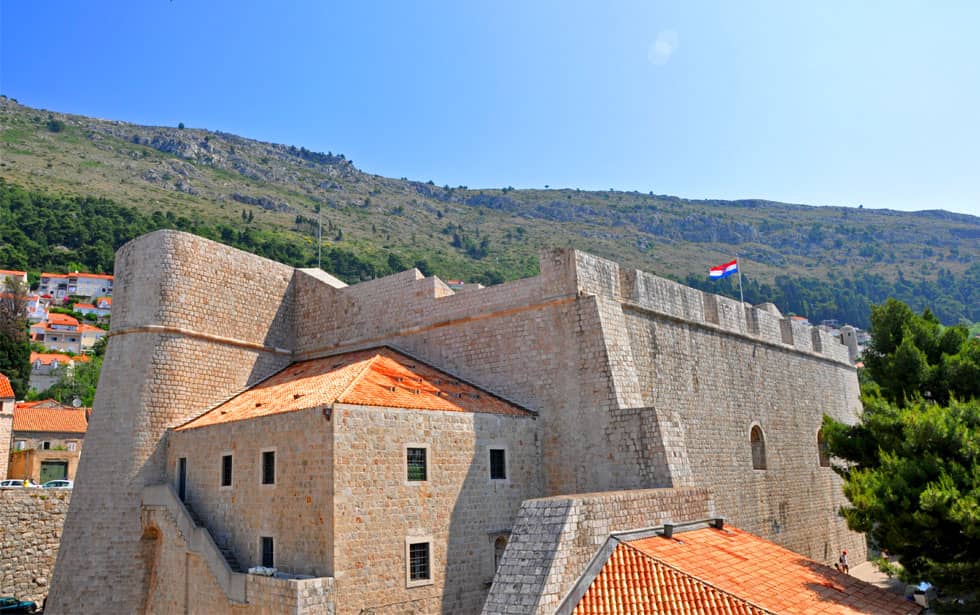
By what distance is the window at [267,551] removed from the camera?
14.0 m

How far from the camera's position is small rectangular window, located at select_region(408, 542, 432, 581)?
13648 mm

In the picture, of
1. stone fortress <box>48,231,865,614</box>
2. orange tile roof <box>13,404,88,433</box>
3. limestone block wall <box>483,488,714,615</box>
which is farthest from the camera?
orange tile roof <box>13,404,88,433</box>

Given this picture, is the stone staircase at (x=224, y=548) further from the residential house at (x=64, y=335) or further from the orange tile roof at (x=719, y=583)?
the residential house at (x=64, y=335)

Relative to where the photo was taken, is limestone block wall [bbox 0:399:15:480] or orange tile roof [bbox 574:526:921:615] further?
limestone block wall [bbox 0:399:15:480]

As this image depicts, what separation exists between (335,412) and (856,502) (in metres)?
10.8

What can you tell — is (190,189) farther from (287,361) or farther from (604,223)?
(287,361)

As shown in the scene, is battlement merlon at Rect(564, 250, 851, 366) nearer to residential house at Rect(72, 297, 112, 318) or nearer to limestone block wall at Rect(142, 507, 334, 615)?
limestone block wall at Rect(142, 507, 334, 615)

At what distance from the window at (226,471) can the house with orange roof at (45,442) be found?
24.0 meters

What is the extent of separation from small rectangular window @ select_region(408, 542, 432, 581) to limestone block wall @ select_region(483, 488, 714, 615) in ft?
11.9

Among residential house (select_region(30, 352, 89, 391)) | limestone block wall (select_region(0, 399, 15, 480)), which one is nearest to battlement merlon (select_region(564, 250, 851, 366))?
limestone block wall (select_region(0, 399, 15, 480))

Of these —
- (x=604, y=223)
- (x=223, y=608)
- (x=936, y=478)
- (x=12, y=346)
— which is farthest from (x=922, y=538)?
(x=604, y=223)

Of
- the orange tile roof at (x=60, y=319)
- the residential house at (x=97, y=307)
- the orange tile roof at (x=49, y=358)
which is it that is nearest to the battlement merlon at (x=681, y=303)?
the orange tile roof at (x=49, y=358)

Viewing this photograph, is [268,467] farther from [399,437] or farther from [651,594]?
[651,594]

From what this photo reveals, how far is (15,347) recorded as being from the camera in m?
51.0
